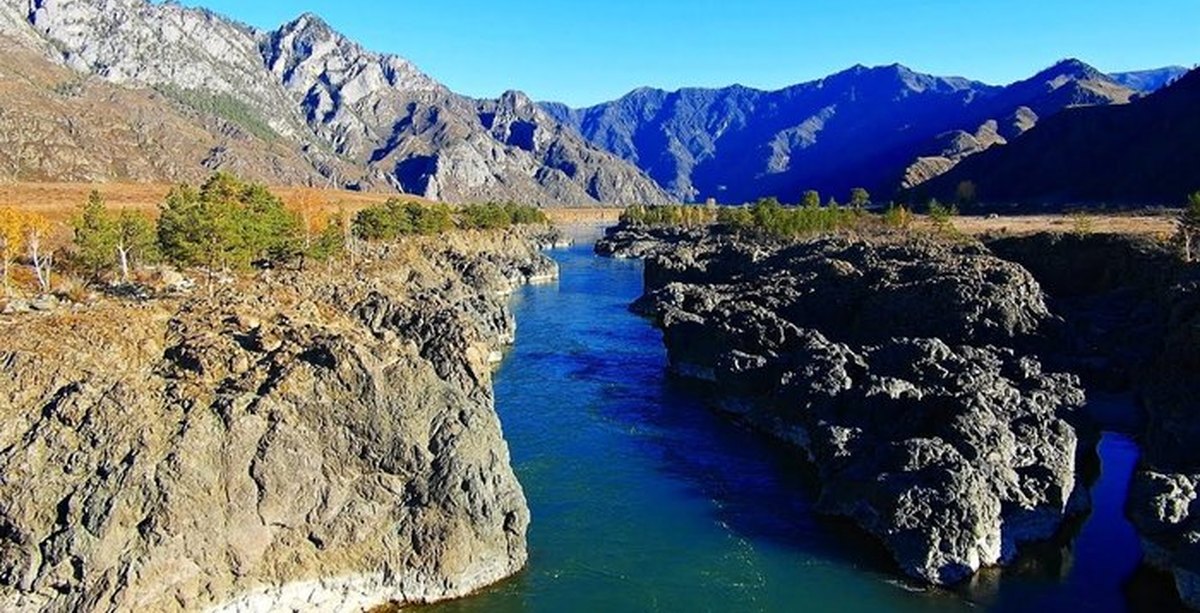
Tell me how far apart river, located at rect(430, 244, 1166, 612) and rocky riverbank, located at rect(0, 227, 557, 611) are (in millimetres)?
3263

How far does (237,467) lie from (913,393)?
31.9 meters

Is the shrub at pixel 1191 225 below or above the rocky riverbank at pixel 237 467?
above

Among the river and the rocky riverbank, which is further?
the river

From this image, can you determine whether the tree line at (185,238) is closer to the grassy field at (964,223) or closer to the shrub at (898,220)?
the grassy field at (964,223)

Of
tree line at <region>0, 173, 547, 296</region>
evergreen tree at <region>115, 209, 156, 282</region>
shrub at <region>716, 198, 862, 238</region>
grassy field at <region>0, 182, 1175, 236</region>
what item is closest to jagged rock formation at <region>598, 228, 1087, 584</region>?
tree line at <region>0, 173, 547, 296</region>

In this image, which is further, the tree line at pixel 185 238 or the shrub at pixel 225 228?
the tree line at pixel 185 238

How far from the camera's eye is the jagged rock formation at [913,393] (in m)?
33.7

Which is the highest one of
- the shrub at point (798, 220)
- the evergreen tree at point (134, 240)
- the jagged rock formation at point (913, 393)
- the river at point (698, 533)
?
the shrub at point (798, 220)

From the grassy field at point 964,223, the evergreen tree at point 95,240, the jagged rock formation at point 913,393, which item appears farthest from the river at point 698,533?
the grassy field at point 964,223

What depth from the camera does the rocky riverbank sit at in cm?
2434

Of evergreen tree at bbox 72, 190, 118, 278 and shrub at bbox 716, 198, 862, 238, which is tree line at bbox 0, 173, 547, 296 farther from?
shrub at bbox 716, 198, 862, 238

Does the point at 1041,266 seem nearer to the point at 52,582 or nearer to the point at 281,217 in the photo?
the point at 281,217

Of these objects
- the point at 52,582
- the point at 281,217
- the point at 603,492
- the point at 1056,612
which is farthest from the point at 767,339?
the point at 281,217

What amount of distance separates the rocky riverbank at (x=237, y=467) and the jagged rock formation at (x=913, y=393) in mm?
16381
